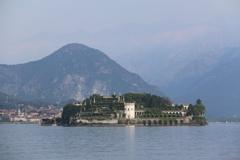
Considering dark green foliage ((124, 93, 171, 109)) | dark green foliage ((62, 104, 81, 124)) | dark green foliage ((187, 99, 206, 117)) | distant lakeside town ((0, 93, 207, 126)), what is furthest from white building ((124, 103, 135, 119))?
dark green foliage ((187, 99, 206, 117))

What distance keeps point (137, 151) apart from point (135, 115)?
8265 centimetres

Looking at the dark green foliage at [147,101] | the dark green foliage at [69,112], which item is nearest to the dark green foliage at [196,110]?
the dark green foliage at [147,101]

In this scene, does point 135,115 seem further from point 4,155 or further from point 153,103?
point 4,155

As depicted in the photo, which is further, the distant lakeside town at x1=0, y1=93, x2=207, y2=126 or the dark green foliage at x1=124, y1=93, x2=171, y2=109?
the dark green foliage at x1=124, y1=93, x2=171, y2=109

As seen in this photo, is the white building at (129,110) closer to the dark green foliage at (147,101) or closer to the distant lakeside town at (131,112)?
the distant lakeside town at (131,112)

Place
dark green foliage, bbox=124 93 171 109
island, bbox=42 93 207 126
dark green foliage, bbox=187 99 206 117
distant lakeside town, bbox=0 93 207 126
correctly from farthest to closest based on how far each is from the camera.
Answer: dark green foliage, bbox=124 93 171 109, dark green foliage, bbox=187 99 206 117, distant lakeside town, bbox=0 93 207 126, island, bbox=42 93 207 126

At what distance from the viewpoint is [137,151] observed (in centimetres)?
5200

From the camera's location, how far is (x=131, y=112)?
439ft

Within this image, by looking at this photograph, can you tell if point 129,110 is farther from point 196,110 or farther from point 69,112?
point 69,112

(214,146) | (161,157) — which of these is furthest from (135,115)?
(161,157)

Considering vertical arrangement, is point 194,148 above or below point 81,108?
below

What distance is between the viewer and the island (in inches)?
5226

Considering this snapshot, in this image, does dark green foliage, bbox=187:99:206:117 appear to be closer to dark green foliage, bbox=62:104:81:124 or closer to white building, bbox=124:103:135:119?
white building, bbox=124:103:135:119

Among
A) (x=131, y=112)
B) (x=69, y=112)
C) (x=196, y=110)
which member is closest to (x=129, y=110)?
(x=131, y=112)
